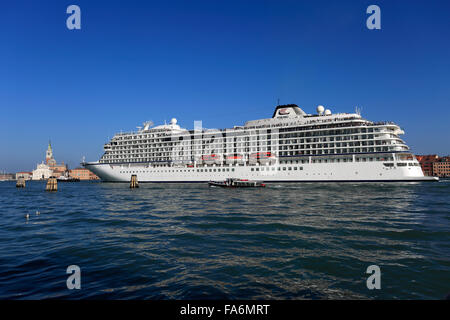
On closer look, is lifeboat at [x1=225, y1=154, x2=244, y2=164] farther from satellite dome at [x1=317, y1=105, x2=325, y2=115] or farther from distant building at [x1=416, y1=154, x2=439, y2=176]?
distant building at [x1=416, y1=154, x2=439, y2=176]

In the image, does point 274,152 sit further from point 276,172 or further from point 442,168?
point 442,168

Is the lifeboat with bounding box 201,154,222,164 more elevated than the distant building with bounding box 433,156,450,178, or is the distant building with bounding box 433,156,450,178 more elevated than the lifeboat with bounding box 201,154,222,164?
the lifeboat with bounding box 201,154,222,164

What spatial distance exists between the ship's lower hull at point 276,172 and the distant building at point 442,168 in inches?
4930

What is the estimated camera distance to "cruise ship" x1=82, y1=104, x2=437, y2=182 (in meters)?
53.3

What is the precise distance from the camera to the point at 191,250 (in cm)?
1086

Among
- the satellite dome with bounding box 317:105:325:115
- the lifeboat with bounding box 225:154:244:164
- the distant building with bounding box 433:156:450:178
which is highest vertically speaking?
the satellite dome with bounding box 317:105:325:115

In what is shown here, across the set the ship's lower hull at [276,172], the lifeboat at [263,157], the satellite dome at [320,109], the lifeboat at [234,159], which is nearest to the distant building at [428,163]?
the satellite dome at [320,109]

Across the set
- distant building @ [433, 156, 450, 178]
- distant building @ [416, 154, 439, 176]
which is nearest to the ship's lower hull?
distant building @ [433, 156, 450, 178]

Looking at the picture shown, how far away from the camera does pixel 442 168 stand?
151 metres

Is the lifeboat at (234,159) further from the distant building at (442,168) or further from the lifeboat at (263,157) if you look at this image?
the distant building at (442,168)

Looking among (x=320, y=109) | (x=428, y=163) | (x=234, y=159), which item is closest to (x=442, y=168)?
(x=428, y=163)

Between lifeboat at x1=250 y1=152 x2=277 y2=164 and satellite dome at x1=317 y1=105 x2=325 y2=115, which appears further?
satellite dome at x1=317 y1=105 x2=325 y2=115

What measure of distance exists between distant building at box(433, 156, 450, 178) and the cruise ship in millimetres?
125573
